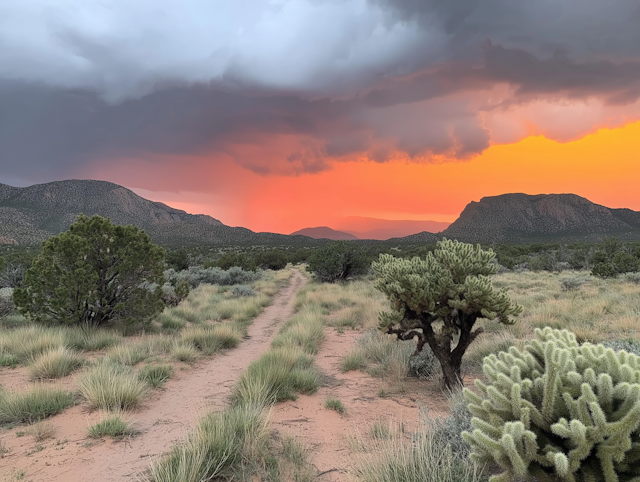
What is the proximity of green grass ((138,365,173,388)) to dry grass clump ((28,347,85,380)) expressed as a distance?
1501mm

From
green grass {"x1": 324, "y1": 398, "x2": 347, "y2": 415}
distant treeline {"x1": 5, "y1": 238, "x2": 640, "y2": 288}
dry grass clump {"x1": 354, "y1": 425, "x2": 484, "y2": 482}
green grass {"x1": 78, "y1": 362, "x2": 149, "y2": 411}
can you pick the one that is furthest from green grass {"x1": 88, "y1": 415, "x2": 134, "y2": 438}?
distant treeline {"x1": 5, "y1": 238, "x2": 640, "y2": 288}

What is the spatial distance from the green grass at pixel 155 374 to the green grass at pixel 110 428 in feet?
5.94

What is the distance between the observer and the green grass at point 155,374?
6.70 m

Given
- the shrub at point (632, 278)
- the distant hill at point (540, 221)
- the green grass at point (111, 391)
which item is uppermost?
the distant hill at point (540, 221)

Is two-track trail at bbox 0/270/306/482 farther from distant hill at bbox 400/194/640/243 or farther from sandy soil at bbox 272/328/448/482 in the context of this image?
distant hill at bbox 400/194/640/243

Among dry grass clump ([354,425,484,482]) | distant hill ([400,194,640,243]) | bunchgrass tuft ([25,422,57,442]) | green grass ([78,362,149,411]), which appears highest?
distant hill ([400,194,640,243])

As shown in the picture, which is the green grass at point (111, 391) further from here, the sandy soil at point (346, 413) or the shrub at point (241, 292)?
the shrub at point (241, 292)

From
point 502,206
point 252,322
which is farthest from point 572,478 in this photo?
point 502,206

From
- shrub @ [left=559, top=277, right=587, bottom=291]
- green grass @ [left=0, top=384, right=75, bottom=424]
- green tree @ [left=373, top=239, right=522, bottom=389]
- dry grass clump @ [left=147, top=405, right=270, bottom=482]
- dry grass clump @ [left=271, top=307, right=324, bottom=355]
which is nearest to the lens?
dry grass clump @ [left=147, top=405, right=270, bottom=482]

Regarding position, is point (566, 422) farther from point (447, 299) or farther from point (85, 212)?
point (85, 212)

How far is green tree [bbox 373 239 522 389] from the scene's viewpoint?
6.16 m

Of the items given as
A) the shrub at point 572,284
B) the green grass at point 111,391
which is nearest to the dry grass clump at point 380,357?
the green grass at point 111,391

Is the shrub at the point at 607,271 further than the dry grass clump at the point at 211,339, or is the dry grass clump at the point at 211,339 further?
the shrub at the point at 607,271

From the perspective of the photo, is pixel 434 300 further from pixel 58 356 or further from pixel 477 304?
pixel 58 356
